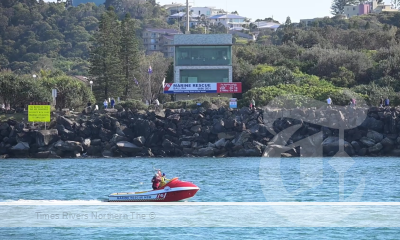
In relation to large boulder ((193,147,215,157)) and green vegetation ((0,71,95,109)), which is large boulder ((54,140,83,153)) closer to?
large boulder ((193,147,215,157))

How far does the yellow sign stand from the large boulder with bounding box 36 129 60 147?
315 cm

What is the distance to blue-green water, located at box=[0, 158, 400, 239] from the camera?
23969 millimetres

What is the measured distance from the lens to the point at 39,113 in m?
55.8

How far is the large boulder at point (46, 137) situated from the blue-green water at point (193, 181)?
3.24 meters

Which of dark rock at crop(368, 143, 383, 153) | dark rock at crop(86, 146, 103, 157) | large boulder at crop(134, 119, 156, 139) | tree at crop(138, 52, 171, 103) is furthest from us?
tree at crop(138, 52, 171, 103)

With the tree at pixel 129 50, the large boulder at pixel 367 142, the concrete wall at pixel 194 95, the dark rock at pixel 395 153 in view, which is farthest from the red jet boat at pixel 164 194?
the tree at pixel 129 50

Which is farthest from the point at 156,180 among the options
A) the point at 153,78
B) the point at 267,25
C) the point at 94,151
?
the point at 267,25

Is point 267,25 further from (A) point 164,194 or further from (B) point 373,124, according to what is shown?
(A) point 164,194

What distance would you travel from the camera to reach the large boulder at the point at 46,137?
171 ft

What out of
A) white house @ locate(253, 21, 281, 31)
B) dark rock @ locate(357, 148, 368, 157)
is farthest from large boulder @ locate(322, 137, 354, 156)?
white house @ locate(253, 21, 281, 31)

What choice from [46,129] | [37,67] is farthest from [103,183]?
→ [37,67]

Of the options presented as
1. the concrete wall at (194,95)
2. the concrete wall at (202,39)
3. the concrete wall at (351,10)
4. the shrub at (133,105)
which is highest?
the concrete wall at (351,10)

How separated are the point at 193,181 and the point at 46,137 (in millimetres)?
18331

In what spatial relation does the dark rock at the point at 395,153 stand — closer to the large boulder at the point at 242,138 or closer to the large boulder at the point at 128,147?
the large boulder at the point at 242,138
